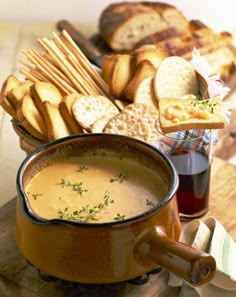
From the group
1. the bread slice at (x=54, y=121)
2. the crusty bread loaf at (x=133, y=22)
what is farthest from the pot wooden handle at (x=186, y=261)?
the crusty bread loaf at (x=133, y=22)

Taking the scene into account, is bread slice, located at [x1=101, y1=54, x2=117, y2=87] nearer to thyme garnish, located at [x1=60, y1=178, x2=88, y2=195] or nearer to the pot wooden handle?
thyme garnish, located at [x1=60, y1=178, x2=88, y2=195]

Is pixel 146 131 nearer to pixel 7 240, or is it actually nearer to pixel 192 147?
pixel 192 147

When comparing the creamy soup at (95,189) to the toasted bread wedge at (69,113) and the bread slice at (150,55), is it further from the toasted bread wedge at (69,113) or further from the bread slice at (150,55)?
the bread slice at (150,55)

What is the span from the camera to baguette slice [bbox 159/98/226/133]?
4.36ft

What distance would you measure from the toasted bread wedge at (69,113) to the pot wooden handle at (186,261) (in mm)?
508

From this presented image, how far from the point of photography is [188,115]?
135 centimetres

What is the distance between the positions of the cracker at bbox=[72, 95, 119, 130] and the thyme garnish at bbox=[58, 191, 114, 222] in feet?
1.17

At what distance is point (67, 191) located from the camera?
1.22 m

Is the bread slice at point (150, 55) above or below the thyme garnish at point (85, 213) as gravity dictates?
below

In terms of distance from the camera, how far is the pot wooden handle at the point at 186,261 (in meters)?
1.02

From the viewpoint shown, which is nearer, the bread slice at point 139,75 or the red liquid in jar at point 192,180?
the red liquid in jar at point 192,180

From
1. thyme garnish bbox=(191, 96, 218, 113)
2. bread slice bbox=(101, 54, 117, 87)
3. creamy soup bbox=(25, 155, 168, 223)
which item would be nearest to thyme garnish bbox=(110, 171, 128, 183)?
creamy soup bbox=(25, 155, 168, 223)

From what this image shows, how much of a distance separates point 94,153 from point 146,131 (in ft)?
0.66

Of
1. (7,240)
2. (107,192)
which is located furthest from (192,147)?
(7,240)
